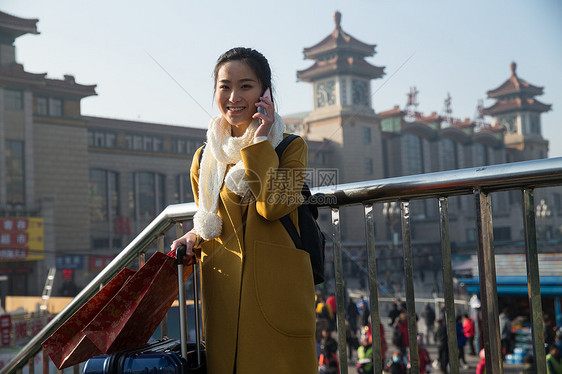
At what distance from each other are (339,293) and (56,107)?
21.1m

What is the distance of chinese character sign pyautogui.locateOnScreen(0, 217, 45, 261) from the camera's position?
17.3 m

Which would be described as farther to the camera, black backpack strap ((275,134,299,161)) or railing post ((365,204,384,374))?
railing post ((365,204,384,374))

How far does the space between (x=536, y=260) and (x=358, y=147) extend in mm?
32962

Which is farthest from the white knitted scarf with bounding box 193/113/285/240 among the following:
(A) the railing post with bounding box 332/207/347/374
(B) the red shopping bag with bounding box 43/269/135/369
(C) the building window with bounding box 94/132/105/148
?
(C) the building window with bounding box 94/132/105/148

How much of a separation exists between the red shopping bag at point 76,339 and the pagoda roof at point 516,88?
52.5 meters

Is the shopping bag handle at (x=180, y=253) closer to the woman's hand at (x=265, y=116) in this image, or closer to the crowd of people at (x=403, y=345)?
the woman's hand at (x=265, y=116)

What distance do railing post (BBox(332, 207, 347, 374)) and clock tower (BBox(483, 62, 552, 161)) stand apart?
48578 millimetres

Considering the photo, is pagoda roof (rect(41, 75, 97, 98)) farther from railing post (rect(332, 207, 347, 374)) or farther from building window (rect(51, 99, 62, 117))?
railing post (rect(332, 207, 347, 374))

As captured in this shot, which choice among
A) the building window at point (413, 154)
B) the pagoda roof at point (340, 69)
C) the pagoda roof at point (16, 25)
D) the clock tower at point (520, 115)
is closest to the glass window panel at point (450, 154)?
the building window at point (413, 154)

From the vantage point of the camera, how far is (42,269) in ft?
59.9

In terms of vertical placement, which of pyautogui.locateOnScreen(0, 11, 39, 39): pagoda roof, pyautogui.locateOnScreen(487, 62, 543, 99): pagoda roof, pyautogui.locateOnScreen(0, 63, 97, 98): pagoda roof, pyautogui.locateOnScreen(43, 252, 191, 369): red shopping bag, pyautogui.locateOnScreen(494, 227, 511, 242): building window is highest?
pyautogui.locateOnScreen(487, 62, 543, 99): pagoda roof

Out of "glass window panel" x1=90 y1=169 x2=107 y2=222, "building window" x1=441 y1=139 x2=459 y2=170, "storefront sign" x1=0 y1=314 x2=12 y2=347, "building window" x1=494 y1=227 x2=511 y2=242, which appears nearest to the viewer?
"storefront sign" x1=0 y1=314 x2=12 y2=347

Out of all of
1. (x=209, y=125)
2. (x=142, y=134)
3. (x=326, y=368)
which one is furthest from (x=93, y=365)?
(x=142, y=134)

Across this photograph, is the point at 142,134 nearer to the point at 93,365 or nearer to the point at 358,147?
the point at 358,147
